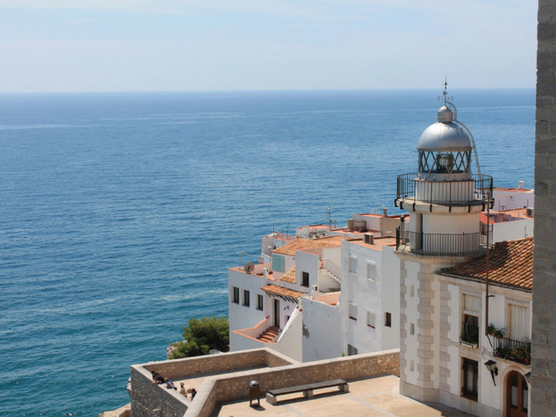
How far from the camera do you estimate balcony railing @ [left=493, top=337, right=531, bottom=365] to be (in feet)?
77.6

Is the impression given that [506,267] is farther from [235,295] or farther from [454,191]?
[235,295]

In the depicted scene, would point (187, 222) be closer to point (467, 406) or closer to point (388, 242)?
point (388, 242)

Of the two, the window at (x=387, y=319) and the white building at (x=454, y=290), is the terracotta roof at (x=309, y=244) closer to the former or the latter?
the window at (x=387, y=319)

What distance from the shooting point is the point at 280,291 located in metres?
48.9

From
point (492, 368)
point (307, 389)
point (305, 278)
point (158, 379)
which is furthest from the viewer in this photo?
point (305, 278)

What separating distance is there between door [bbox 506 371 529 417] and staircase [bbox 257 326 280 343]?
75.6 feet

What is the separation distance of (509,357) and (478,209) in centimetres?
514

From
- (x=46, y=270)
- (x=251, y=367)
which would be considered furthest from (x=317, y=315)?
(x=46, y=270)

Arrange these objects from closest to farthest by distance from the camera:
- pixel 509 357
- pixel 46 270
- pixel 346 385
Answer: pixel 509 357 < pixel 346 385 < pixel 46 270

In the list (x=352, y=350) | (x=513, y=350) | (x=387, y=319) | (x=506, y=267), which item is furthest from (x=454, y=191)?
(x=352, y=350)

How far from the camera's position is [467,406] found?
85.3ft

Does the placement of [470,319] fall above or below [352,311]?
above

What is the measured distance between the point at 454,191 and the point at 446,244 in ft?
5.62

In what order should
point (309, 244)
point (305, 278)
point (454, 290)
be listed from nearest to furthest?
point (454, 290) < point (305, 278) < point (309, 244)
